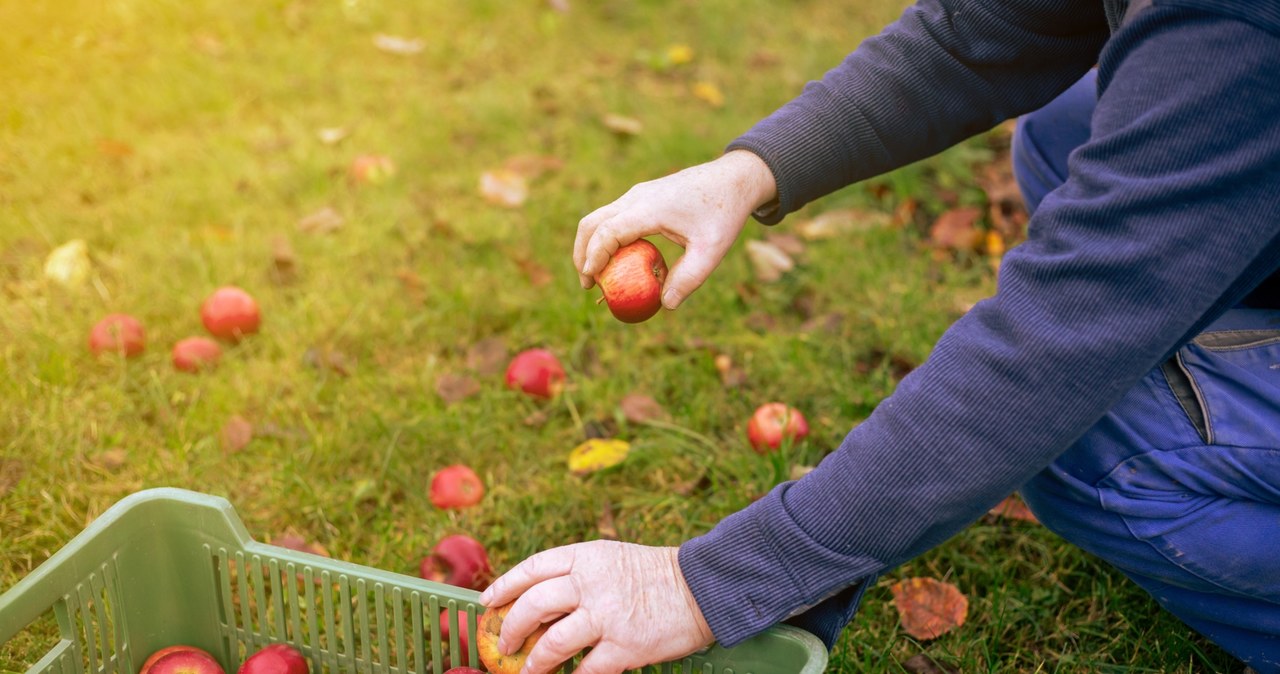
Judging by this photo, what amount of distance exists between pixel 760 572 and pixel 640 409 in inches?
41.2

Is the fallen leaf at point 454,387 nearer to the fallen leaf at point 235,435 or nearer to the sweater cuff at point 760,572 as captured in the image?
the fallen leaf at point 235,435

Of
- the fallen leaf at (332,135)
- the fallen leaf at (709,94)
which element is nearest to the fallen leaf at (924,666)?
the fallen leaf at (709,94)

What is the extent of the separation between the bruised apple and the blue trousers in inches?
30.6

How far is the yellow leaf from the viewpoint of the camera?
2109 millimetres

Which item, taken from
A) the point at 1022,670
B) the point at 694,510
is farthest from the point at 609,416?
the point at 1022,670

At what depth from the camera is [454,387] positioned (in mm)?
2334

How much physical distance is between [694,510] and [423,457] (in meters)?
0.60

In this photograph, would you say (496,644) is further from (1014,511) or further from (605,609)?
(1014,511)

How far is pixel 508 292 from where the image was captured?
2.68 meters

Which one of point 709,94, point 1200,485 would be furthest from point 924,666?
point 709,94

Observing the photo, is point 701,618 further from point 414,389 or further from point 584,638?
point 414,389

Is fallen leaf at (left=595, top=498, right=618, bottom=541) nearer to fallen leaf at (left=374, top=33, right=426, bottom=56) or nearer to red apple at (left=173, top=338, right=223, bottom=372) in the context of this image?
red apple at (left=173, top=338, right=223, bottom=372)

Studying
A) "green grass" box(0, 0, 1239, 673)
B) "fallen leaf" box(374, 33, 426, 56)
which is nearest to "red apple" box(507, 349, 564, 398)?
"green grass" box(0, 0, 1239, 673)

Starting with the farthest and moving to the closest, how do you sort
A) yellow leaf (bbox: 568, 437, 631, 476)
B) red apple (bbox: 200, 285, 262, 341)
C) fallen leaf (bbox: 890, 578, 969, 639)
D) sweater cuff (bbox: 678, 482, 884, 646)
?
red apple (bbox: 200, 285, 262, 341), yellow leaf (bbox: 568, 437, 631, 476), fallen leaf (bbox: 890, 578, 969, 639), sweater cuff (bbox: 678, 482, 884, 646)
